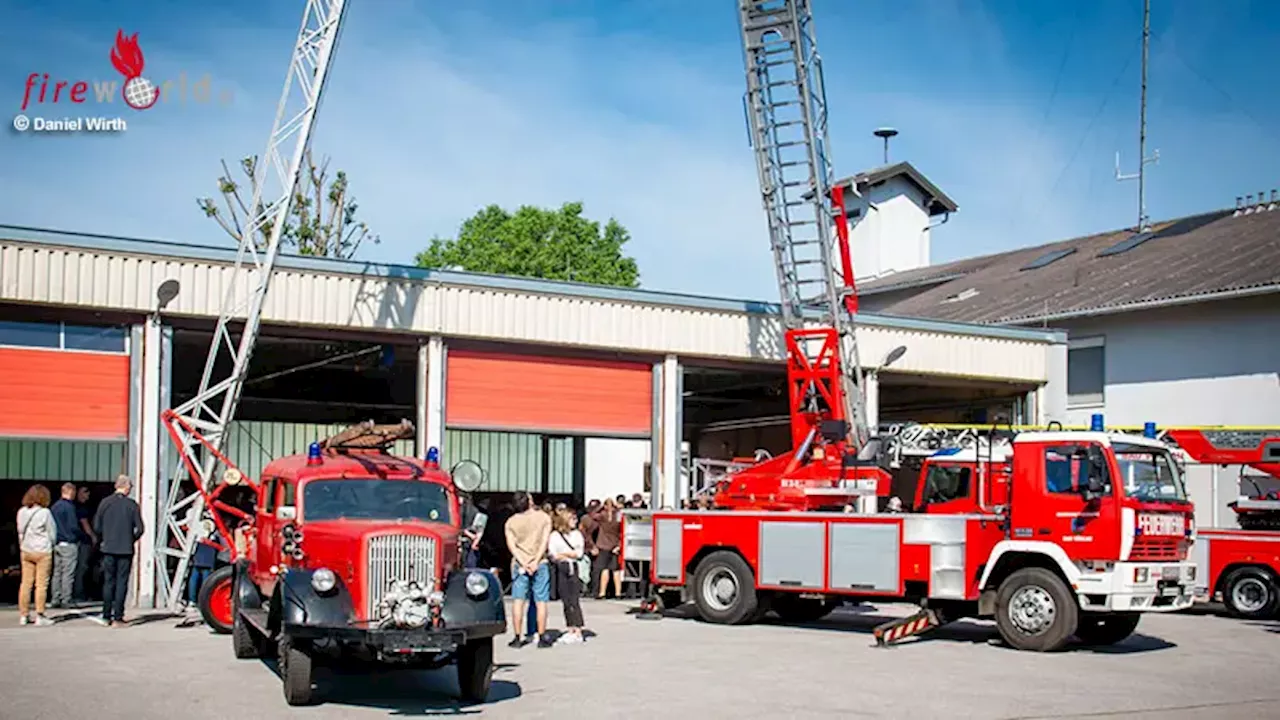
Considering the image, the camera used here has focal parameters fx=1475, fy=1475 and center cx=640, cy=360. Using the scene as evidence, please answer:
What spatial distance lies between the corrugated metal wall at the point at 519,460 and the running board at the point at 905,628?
531 inches

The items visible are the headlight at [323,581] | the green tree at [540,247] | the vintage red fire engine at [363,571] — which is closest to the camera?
the vintage red fire engine at [363,571]

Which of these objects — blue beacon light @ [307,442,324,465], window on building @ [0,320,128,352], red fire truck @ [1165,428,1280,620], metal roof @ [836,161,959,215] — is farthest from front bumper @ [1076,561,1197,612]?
metal roof @ [836,161,959,215]

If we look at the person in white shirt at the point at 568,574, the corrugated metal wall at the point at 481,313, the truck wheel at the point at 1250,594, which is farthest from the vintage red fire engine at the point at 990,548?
the truck wheel at the point at 1250,594

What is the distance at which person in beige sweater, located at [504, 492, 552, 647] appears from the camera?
16.0 metres

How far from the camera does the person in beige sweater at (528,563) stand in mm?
15977

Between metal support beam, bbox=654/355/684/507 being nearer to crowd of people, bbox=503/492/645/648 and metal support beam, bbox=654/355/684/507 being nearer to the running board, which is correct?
crowd of people, bbox=503/492/645/648

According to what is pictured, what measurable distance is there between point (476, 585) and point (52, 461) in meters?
15.5

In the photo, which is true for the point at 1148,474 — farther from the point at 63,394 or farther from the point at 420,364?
the point at 63,394

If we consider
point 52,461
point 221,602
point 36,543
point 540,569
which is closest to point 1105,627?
point 540,569

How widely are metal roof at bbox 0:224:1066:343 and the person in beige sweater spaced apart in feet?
25.4

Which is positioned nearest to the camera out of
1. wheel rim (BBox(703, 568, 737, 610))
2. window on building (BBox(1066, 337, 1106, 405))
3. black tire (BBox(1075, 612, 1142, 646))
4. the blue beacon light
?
the blue beacon light

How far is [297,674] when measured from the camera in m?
11.5

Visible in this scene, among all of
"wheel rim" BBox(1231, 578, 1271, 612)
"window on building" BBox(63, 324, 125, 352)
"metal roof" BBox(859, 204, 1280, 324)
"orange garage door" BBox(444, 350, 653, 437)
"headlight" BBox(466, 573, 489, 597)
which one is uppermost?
"metal roof" BBox(859, 204, 1280, 324)

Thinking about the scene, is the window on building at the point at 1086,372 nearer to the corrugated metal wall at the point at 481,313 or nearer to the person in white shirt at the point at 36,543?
the corrugated metal wall at the point at 481,313
